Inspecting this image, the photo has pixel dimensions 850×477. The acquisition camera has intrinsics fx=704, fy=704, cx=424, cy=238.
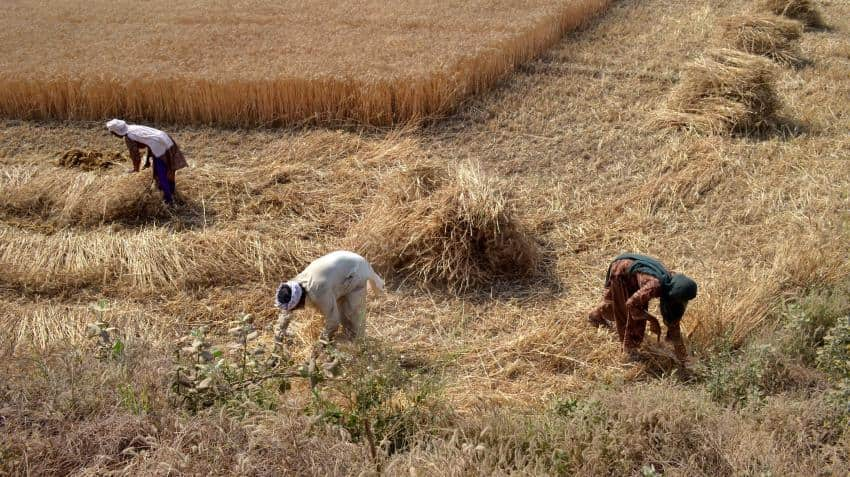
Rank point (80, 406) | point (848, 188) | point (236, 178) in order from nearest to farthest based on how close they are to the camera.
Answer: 1. point (80, 406)
2. point (848, 188)
3. point (236, 178)

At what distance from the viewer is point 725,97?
8344 millimetres

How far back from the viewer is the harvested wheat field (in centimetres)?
327

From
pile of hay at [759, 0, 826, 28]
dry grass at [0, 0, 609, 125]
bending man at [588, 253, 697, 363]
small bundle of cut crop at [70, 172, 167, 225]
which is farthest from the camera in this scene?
pile of hay at [759, 0, 826, 28]

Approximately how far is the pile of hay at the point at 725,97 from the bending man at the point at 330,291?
17.1ft

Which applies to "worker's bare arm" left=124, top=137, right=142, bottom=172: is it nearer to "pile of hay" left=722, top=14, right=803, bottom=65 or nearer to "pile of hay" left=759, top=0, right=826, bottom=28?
"pile of hay" left=722, top=14, right=803, bottom=65

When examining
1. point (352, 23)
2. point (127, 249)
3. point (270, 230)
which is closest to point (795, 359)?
point (270, 230)

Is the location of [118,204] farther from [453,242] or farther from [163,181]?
[453,242]

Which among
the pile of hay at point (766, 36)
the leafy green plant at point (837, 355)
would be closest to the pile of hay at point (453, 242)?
the leafy green plant at point (837, 355)

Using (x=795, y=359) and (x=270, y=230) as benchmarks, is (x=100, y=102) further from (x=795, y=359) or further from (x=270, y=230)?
(x=795, y=359)

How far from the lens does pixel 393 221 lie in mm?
6160

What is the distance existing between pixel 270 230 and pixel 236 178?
1.14 meters

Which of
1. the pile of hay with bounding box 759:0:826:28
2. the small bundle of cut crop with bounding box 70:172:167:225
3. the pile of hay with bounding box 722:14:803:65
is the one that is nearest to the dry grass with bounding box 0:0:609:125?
the small bundle of cut crop with bounding box 70:172:167:225

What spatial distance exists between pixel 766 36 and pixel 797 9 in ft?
7.17

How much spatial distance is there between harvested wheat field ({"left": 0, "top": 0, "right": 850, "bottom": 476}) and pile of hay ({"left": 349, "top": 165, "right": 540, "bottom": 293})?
0.9 inches
